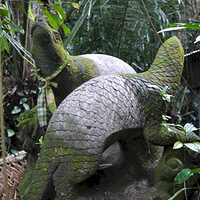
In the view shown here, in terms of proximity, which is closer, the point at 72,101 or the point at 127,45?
the point at 72,101

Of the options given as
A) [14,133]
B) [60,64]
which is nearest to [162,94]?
[60,64]

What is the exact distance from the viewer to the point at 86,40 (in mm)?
2529

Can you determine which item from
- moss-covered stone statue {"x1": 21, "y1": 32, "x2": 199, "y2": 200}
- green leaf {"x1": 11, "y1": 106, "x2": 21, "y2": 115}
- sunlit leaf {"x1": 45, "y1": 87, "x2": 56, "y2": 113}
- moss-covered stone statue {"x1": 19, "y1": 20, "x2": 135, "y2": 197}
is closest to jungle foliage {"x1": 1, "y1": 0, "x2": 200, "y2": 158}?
green leaf {"x1": 11, "y1": 106, "x2": 21, "y2": 115}

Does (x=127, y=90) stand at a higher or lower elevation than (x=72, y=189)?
higher

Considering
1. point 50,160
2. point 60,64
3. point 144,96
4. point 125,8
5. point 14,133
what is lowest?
point 14,133

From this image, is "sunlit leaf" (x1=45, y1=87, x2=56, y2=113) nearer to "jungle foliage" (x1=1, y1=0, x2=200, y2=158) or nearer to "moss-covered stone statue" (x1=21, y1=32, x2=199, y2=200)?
"moss-covered stone statue" (x1=21, y1=32, x2=199, y2=200)

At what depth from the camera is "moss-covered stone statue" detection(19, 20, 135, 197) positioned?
0.98 metres

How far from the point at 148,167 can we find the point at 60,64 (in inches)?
22.7

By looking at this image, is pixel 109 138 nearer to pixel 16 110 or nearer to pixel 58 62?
pixel 58 62

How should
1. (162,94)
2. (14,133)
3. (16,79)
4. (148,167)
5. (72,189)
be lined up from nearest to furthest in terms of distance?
(72,189), (162,94), (148,167), (14,133), (16,79)

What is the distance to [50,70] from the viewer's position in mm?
1040

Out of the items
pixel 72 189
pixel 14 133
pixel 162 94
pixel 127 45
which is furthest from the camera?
pixel 127 45

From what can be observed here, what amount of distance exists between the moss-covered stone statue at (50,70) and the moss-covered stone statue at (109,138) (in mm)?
207

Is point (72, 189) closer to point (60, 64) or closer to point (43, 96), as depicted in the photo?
point (43, 96)
